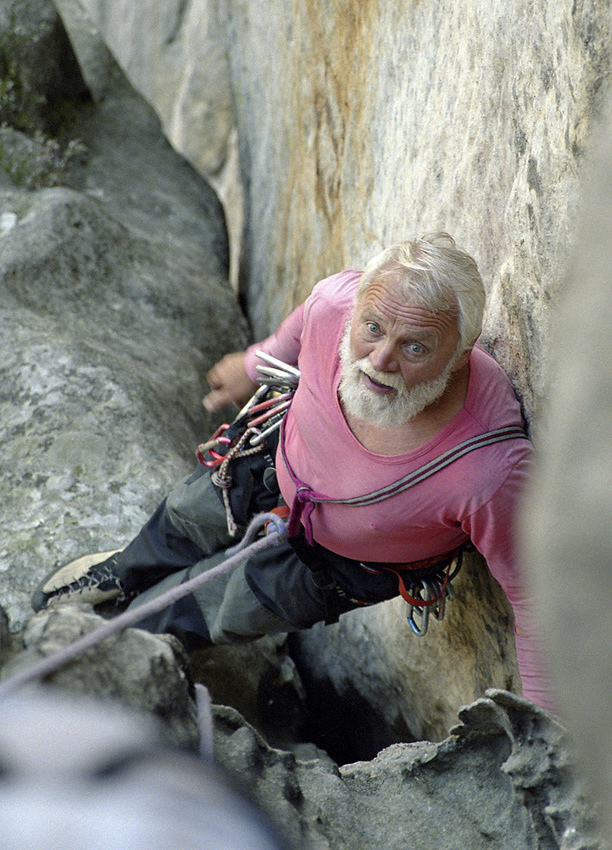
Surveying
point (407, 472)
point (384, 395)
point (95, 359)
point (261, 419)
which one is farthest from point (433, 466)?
point (95, 359)

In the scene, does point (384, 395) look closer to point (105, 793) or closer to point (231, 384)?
point (231, 384)

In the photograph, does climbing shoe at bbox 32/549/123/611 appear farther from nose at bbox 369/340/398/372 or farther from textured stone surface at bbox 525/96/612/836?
textured stone surface at bbox 525/96/612/836

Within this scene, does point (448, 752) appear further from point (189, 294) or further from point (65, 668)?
point (189, 294)

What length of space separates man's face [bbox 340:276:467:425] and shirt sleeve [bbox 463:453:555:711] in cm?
24

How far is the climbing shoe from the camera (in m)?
2.15

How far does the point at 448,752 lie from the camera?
4.18 feet

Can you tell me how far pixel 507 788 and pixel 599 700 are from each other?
2.94ft

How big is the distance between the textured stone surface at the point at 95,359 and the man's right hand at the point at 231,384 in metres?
0.49

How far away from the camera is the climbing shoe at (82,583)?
7.07ft

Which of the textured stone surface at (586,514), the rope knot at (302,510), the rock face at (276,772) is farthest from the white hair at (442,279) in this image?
the textured stone surface at (586,514)

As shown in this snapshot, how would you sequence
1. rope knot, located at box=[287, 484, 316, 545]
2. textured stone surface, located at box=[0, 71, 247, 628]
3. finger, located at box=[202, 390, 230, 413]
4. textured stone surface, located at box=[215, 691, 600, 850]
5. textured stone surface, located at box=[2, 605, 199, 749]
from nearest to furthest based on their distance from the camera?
textured stone surface, located at box=[2, 605, 199, 749] < textured stone surface, located at box=[215, 691, 600, 850] < rope knot, located at box=[287, 484, 316, 545] < finger, located at box=[202, 390, 230, 413] < textured stone surface, located at box=[0, 71, 247, 628]

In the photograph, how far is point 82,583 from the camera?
2.20 m

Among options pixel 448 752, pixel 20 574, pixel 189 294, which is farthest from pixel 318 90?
pixel 448 752

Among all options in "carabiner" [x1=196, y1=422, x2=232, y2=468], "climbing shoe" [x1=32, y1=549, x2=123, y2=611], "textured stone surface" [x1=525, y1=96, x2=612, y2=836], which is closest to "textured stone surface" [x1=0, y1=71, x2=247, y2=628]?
"climbing shoe" [x1=32, y1=549, x2=123, y2=611]
